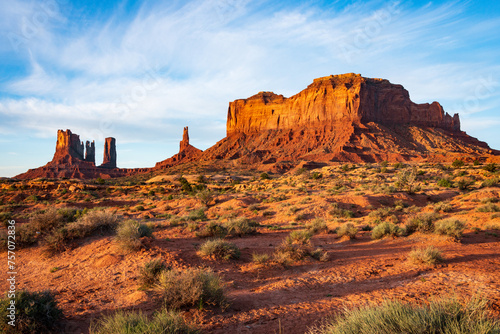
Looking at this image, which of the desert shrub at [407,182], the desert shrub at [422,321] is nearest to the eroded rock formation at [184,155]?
the desert shrub at [407,182]

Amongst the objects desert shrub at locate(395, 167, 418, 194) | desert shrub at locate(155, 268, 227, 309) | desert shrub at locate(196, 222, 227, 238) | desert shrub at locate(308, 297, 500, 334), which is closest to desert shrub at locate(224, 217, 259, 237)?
desert shrub at locate(196, 222, 227, 238)

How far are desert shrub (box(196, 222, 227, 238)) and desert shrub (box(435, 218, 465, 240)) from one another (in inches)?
361

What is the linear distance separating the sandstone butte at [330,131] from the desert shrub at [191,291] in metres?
67.4

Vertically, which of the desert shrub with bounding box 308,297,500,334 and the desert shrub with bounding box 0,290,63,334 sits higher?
the desert shrub with bounding box 308,297,500,334

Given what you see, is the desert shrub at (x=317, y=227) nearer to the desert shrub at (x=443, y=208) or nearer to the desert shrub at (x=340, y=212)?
the desert shrub at (x=340, y=212)

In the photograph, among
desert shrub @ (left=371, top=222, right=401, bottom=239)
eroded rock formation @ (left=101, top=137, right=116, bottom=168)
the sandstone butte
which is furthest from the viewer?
eroded rock formation @ (left=101, top=137, right=116, bottom=168)

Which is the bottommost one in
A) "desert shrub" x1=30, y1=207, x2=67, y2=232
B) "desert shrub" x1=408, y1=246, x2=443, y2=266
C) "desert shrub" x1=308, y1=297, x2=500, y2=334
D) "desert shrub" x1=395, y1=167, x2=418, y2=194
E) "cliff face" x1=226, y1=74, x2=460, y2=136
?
"desert shrub" x1=408, y1=246, x2=443, y2=266

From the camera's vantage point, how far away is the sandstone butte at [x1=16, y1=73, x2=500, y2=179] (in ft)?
274

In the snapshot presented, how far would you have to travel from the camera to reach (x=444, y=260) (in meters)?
8.06

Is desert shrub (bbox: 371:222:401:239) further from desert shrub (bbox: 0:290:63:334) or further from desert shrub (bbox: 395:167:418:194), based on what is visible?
desert shrub (bbox: 395:167:418:194)

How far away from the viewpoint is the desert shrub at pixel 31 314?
4594mm

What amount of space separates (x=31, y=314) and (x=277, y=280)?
5264 millimetres

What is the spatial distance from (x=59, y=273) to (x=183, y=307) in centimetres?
550

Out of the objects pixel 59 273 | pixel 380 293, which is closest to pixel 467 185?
pixel 380 293
